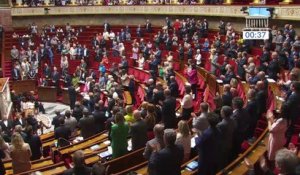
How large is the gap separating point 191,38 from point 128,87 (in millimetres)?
5583

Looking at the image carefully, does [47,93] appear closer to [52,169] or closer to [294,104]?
[52,169]

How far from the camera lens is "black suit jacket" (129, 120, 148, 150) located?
20.6 ft

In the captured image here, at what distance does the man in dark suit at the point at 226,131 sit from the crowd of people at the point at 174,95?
0.01 metres

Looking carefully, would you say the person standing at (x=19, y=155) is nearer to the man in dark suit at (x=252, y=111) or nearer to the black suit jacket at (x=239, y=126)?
the black suit jacket at (x=239, y=126)

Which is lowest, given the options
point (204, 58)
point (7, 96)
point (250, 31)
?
point (7, 96)

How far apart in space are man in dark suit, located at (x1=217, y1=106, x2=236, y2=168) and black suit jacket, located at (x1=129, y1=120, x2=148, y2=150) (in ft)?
4.62

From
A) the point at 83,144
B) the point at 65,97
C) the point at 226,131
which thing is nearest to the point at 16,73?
the point at 65,97

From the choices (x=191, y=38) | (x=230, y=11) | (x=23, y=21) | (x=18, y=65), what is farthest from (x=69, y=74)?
(x=23, y=21)

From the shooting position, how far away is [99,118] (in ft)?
28.3

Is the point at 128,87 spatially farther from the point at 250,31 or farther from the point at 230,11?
the point at 230,11

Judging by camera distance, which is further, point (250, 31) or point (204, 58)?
point (204, 58)

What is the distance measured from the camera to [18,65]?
17.8m

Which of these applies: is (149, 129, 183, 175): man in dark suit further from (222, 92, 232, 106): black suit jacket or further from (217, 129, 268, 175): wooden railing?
(222, 92, 232, 106): black suit jacket

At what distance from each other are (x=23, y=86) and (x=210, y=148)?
13.8 meters
